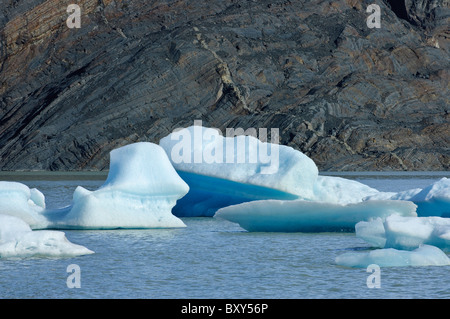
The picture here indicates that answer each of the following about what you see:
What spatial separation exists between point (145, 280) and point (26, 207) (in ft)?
28.4

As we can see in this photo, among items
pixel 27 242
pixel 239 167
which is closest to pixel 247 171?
pixel 239 167

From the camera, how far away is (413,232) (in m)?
18.8

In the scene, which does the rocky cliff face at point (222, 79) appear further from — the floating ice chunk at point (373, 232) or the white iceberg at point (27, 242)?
the white iceberg at point (27, 242)

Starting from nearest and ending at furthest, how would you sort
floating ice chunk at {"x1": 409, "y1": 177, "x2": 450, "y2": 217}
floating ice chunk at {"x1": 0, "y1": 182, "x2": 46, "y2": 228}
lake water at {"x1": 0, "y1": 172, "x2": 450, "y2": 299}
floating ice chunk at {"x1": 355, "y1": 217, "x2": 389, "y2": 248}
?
1. lake water at {"x1": 0, "y1": 172, "x2": 450, "y2": 299}
2. floating ice chunk at {"x1": 355, "y1": 217, "x2": 389, "y2": 248}
3. floating ice chunk at {"x1": 0, "y1": 182, "x2": 46, "y2": 228}
4. floating ice chunk at {"x1": 409, "y1": 177, "x2": 450, "y2": 217}

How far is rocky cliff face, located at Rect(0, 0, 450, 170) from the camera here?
10156 cm

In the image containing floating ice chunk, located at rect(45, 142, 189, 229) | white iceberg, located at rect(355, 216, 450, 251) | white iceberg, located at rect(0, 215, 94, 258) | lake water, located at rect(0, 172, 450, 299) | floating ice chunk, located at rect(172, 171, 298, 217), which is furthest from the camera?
floating ice chunk, located at rect(172, 171, 298, 217)

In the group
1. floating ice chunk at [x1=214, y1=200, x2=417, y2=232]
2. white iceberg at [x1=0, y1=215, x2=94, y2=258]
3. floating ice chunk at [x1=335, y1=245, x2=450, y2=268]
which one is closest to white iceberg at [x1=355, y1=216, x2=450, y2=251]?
floating ice chunk at [x1=335, y1=245, x2=450, y2=268]

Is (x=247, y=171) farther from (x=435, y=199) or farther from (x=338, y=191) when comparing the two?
(x=435, y=199)

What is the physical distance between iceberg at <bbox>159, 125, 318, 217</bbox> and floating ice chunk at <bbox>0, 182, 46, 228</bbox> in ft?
18.2

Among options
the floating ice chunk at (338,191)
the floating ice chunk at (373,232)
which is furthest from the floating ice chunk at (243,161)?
the floating ice chunk at (373,232)

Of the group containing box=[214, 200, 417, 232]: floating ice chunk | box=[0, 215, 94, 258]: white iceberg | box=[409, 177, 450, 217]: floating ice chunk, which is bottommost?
box=[0, 215, 94, 258]: white iceberg

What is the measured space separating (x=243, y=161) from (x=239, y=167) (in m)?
0.26

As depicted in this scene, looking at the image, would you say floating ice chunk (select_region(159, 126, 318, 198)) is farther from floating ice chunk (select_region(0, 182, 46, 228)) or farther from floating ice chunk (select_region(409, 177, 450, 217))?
floating ice chunk (select_region(0, 182, 46, 228))

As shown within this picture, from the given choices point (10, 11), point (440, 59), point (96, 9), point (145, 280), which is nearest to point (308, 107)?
point (440, 59)
